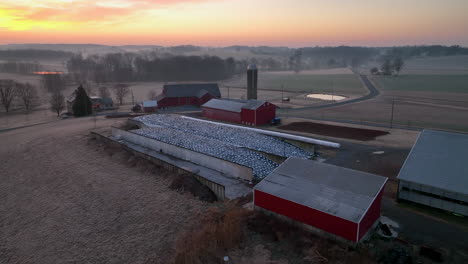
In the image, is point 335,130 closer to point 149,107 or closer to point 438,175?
point 438,175

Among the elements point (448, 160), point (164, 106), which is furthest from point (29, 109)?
point (448, 160)

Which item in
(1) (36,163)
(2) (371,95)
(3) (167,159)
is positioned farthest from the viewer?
(2) (371,95)

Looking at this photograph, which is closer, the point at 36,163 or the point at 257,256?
the point at 257,256

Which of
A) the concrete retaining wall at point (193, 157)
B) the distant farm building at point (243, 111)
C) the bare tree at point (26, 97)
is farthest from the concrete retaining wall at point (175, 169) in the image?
the bare tree at point (26, 97)

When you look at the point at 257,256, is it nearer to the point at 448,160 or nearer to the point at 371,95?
the point at 448,160

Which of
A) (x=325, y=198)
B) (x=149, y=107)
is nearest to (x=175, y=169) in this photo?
(x=325, y=198)

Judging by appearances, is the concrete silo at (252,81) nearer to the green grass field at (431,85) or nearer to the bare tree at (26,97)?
the bare tree at (26,97)

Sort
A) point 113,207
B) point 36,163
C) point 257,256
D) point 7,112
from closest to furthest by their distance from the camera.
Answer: point 257,256, point 113,207, point 36,163, point 7,112
